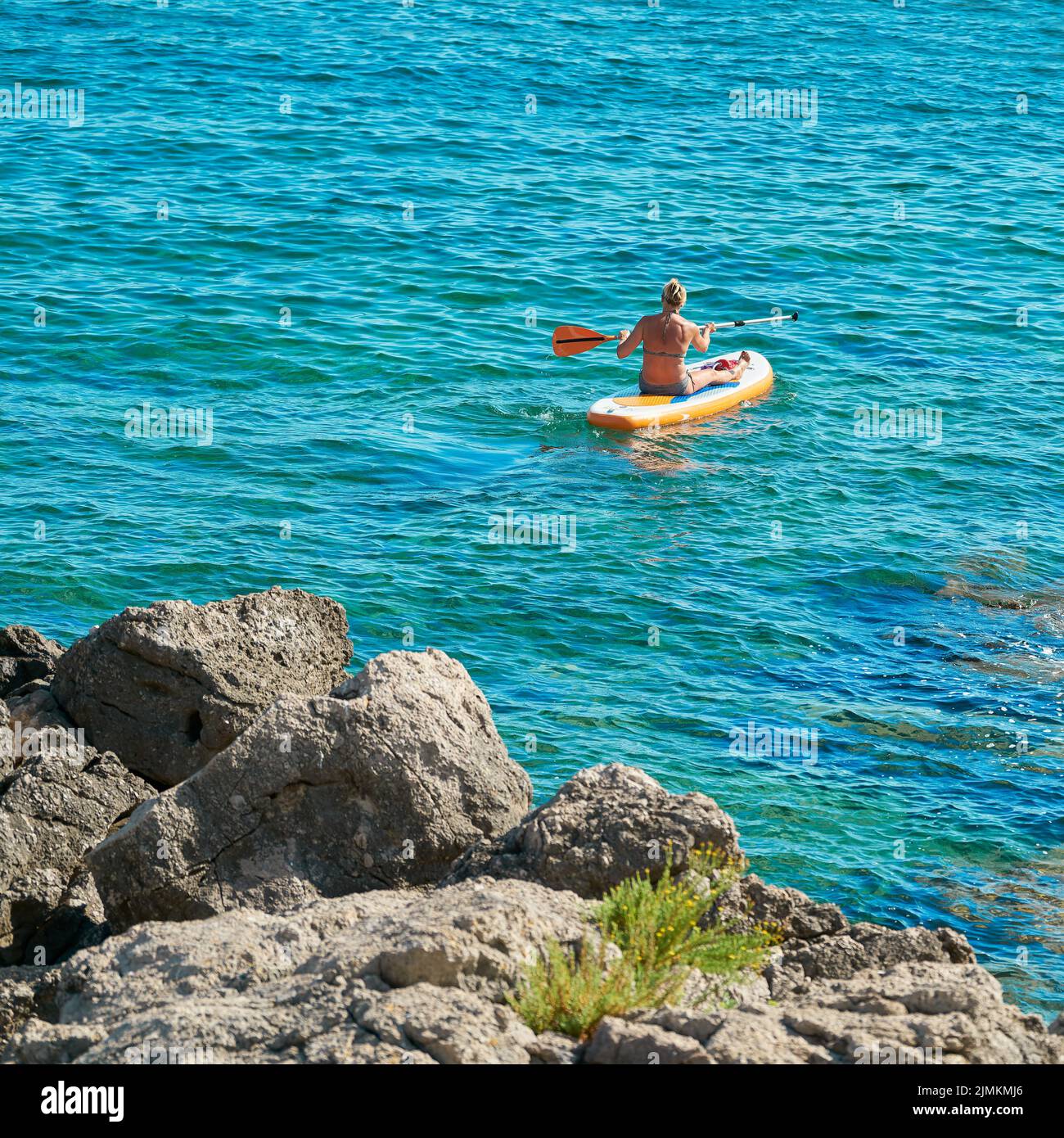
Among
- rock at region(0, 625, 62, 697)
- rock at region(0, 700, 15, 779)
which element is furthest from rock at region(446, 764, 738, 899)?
rock at region(0, 625, 62, 697)

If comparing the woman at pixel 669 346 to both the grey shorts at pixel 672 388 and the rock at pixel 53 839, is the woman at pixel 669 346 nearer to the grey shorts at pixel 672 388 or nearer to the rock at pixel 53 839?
the grey shorts at pixel 672 388

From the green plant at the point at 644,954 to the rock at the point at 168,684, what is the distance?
9.07 feet

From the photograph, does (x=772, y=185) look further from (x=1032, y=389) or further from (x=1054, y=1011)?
(x=1054, y=1011)

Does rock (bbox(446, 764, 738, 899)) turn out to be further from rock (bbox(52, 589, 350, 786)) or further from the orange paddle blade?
the orange paddle blade

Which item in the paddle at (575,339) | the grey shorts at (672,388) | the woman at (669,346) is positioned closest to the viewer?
the woman at (669,346)

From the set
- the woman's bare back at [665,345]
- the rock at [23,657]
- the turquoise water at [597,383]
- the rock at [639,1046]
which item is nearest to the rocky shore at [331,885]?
the rock at [639,1046]

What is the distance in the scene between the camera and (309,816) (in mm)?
7148

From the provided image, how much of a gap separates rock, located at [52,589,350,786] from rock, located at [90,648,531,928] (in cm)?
106

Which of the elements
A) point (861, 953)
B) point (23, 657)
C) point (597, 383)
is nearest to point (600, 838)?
point (861, 953)

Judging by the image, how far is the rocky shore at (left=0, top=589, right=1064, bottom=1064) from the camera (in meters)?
5.20

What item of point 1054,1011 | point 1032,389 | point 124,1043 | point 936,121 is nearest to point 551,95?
point 936,121

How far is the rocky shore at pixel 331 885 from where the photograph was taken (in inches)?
205

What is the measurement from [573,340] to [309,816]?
11.3m

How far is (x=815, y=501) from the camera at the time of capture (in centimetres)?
1529
